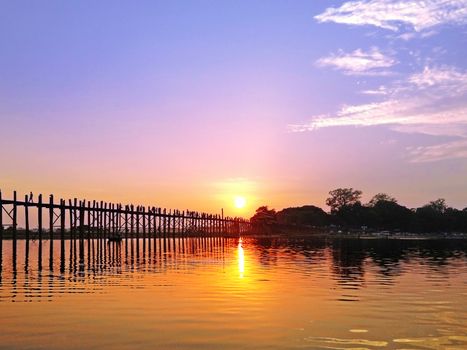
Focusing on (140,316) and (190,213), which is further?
(190,213)

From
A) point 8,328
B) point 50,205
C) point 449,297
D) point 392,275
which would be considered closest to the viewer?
point 8,328

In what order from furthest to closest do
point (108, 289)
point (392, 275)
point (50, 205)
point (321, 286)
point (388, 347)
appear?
point (50, 205) → point (392, 275) → point (321, 286) → point (108, 289) → point (388, 347)

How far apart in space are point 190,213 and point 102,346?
362 ft

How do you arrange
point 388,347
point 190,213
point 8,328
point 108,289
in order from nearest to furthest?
point 388,347 → point 8,328 → point 108,289 → point 190,213

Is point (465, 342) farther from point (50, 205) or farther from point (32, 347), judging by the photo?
point (50, 205)

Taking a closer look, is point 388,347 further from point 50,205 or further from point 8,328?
point 50,205

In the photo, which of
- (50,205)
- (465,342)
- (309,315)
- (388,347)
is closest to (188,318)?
(309,315)

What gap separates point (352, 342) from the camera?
43.7 ft

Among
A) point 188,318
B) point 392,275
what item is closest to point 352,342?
point 188,318

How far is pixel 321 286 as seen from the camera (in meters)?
25.5

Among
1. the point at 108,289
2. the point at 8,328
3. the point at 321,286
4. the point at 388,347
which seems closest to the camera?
the point at 388,347

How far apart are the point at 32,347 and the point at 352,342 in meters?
7.66

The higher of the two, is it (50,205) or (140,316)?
(50,205)

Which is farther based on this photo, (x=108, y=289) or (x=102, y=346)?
(x=108, y=289)
